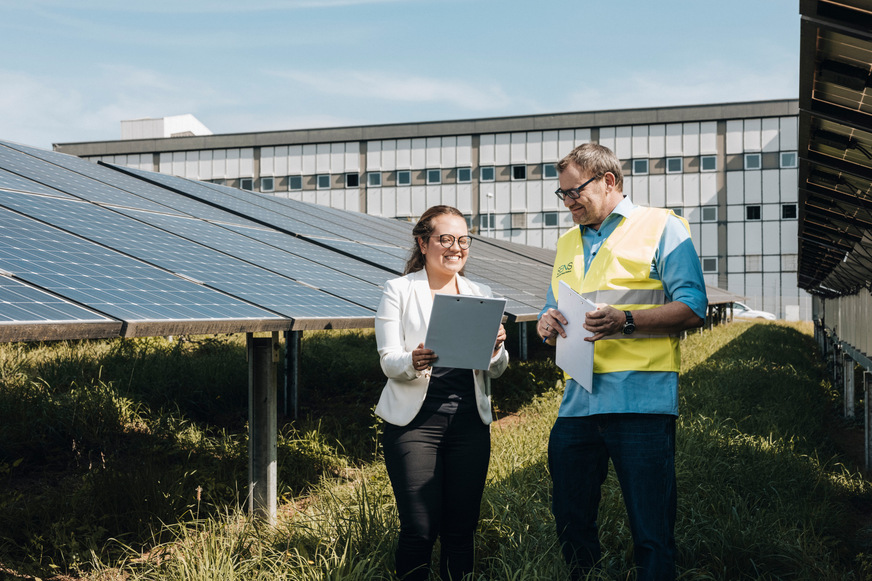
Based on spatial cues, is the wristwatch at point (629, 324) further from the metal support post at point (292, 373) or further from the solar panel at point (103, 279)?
the metal support post at point (292, 373)

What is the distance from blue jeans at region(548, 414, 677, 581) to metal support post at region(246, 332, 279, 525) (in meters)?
2.51

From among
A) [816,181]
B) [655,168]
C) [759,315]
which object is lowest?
[759,315]

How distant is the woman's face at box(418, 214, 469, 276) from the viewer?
11.2ft

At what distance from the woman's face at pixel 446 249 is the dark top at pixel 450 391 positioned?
1.48ft

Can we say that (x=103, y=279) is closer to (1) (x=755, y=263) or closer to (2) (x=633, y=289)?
(2) (x=633, y=289)

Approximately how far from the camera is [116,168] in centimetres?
1148

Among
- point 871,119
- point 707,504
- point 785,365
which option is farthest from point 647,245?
point 785,365

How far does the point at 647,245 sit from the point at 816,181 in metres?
6.82

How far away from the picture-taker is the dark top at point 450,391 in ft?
10.9

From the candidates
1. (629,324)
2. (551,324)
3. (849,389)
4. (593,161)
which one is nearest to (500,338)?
(551,324)

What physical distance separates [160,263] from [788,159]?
→ 47020 mm

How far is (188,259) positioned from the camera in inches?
223

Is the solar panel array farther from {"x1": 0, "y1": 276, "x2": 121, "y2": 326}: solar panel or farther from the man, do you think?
the man

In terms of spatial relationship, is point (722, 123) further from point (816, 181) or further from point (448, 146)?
point (816, 181)
